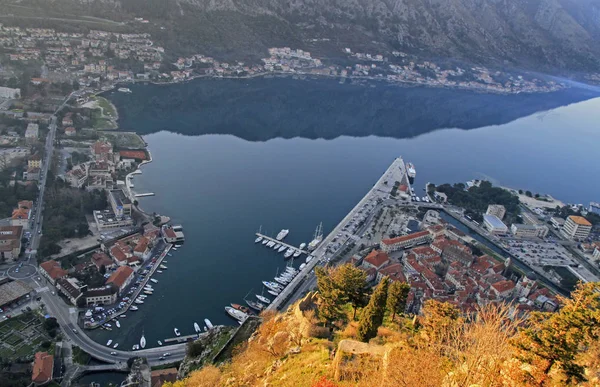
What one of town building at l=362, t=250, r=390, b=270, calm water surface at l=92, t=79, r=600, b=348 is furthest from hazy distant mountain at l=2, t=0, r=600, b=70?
town building at l=362, t=250, r=390, b=270

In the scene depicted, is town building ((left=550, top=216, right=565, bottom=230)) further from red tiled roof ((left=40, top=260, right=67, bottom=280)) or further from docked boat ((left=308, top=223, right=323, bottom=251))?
red tiled roof ((left=40, top=260, right=67, bottom=280))

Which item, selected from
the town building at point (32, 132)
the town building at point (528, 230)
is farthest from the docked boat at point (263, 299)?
the town building at point (32, 132)

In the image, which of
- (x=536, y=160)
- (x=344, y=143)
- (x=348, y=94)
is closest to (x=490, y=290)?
(x=344, y=143)

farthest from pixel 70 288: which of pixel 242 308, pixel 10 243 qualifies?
pixel 242 308

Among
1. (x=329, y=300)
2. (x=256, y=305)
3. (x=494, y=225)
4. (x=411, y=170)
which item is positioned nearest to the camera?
(x=329, y=300)

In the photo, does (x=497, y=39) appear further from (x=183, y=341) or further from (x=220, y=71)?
(x=183, y=341)

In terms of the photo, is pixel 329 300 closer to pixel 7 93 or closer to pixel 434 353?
pixel 434 353
